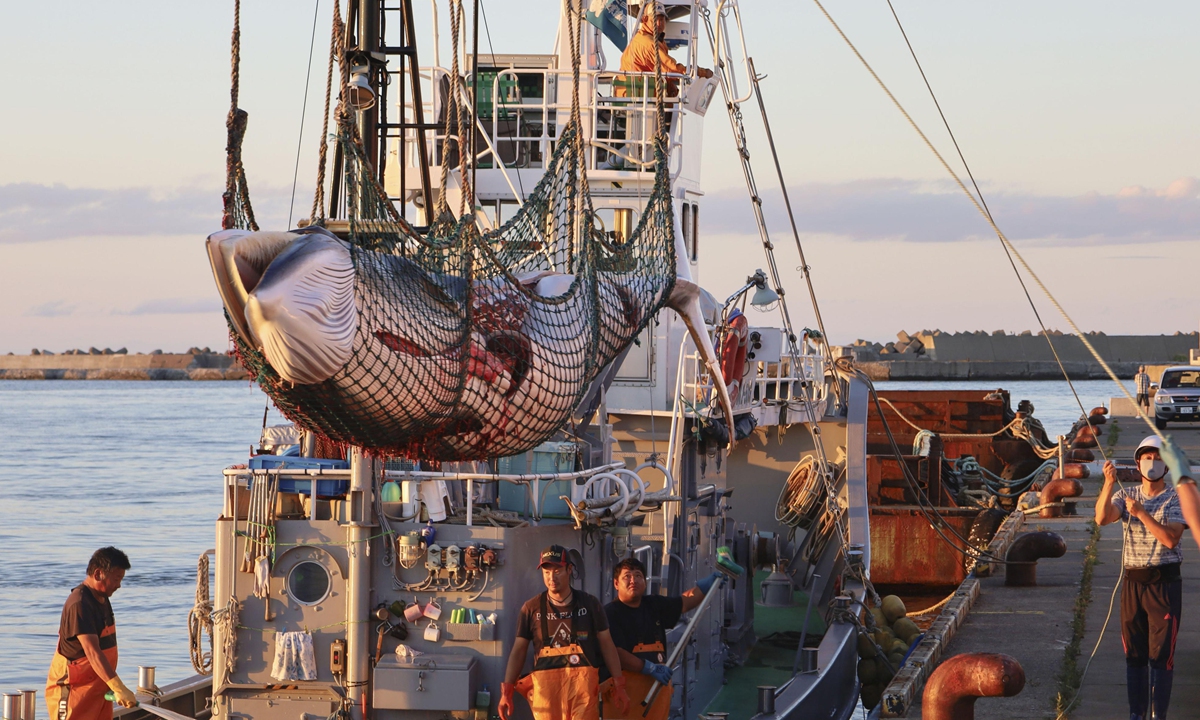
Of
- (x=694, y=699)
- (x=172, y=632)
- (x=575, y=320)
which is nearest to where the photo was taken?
(x=575, y=320)

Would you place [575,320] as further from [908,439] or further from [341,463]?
[908,439]

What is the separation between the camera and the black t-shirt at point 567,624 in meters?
8.15

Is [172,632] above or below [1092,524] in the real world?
below

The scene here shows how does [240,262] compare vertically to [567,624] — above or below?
above

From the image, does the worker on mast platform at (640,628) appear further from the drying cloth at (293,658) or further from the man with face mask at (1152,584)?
the man with face mask at (1152,584)

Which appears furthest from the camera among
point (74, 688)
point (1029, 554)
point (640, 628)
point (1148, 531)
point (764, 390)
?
point (764, 390)

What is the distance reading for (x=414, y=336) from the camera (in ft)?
18.6

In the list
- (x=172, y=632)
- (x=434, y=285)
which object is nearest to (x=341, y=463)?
(x=434, y=285)

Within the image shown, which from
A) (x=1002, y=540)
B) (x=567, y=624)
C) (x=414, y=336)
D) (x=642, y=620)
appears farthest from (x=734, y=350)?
(x=414, y=336)

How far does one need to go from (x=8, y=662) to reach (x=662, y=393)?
12.9m

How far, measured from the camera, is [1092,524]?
18.2m

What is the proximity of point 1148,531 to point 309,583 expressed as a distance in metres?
5.53

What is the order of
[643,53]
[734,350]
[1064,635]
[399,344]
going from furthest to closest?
[643,53], [734,350], [1064,635], [399,344]

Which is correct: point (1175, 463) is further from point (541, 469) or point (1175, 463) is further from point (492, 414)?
point (541, 469)
